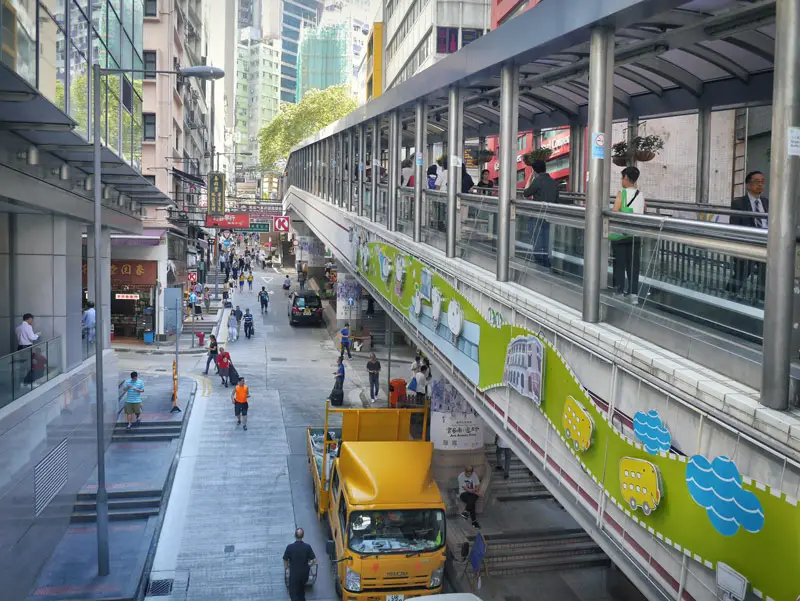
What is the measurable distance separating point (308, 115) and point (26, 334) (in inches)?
3055

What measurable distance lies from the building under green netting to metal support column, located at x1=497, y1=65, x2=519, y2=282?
6441 inches

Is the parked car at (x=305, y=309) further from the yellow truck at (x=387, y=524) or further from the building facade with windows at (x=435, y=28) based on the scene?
the yellow truck at (x=387, y=524)

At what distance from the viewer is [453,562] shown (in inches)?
614

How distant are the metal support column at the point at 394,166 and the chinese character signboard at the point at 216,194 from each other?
2982 centimetres

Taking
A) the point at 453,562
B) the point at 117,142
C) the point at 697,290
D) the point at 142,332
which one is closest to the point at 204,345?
the point at 142,332

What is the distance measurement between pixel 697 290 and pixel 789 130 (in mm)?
1763

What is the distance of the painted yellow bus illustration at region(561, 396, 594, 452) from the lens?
26.2 feet

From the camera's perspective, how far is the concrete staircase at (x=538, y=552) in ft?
50.8

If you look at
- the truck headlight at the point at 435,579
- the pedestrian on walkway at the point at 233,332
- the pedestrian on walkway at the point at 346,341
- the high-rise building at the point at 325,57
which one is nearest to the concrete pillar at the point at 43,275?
the truck headlight at the point at 435,579

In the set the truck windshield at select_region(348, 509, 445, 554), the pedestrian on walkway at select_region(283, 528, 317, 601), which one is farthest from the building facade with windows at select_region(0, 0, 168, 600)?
the truck windshield at select_region(348, 509, 445, 554)

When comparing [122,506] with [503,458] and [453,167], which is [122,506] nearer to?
[503,458]

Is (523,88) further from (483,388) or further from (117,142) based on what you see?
(117,142)

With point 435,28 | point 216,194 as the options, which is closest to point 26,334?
point 216,194

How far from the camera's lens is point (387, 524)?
45.3 ft
